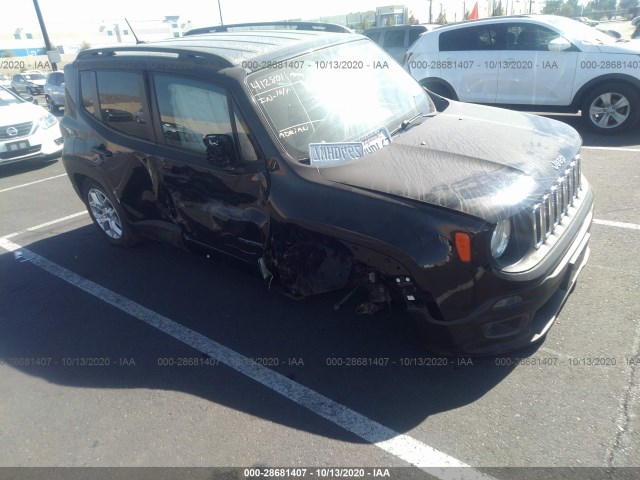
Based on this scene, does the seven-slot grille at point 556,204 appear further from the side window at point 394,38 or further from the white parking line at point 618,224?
the side window at point 394,38

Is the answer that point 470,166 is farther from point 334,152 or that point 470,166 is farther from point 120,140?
point 120,140

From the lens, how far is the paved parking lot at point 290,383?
2482 mm

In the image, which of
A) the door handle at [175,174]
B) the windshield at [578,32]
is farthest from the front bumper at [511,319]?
the windshield at [578,32]

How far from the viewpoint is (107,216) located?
197 inches

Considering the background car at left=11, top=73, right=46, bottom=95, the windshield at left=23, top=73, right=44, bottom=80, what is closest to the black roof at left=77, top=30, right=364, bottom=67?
the background car at left=11, top=73, right=46, bottom=95

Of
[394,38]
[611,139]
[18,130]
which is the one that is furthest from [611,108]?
[18,130]

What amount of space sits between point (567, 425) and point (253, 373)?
184 centimetres

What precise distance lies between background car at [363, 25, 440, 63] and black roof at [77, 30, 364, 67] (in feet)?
31.6

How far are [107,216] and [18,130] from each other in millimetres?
5433

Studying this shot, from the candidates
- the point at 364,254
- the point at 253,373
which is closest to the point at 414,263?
the point at 364,254

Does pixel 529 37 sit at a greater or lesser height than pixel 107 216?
greater

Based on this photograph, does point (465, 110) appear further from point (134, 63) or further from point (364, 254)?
point (134, 63)

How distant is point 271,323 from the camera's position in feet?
11.8

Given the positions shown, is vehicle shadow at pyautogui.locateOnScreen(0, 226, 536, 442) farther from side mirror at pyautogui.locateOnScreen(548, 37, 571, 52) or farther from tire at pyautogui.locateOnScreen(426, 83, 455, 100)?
tire at pyautogui.locateOnScreen(426, 83, 455, 100)
